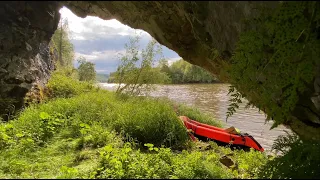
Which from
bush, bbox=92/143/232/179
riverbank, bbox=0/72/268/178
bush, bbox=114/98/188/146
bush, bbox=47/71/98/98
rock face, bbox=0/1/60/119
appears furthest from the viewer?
bush, bbox=47/71/98/98

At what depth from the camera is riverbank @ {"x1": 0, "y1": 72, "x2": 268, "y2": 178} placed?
11.8 feet

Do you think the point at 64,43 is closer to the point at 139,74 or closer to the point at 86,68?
the point at 86,68

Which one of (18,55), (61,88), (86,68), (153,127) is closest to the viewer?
(153,127)

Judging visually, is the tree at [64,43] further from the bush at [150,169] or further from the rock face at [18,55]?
the bush at [150,169]

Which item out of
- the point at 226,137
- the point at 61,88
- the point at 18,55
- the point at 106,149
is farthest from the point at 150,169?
the point at 61,88

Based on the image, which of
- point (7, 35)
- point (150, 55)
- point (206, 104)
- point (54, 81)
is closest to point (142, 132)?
point (7, 35)

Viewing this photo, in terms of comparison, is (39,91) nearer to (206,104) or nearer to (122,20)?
(122,20)

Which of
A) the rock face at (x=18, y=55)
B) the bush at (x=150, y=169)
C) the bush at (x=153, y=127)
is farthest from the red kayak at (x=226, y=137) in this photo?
the bush at (x=150, y=169)

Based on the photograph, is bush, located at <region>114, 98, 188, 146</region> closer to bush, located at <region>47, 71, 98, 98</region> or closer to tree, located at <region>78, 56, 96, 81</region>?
bush, located at <region>47, 71, 98, 98</region>

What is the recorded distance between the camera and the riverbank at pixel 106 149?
359cm

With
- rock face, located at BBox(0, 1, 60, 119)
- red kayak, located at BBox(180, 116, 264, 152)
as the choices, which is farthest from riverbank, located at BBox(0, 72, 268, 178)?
rock face, located at BBox(0, 1, 60, 119)

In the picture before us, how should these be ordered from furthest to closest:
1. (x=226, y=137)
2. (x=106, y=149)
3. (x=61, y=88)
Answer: (x=61, y=88), (x=226, y=137), (x=106, y=149)

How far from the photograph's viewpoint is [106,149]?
13.8 ft

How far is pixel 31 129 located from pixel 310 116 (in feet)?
16.7
